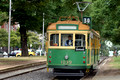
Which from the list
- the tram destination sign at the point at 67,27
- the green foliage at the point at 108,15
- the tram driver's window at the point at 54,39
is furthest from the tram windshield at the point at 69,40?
the green foliage at the point at 108,15

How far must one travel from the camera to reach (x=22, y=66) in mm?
25312

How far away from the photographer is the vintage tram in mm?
15820

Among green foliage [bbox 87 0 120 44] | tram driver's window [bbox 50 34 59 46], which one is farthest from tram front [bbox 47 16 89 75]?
green foliage [bbox 87 0 120 44]

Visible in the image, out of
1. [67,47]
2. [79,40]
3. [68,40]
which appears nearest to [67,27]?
[68,40]

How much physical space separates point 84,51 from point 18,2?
1447 centimetres

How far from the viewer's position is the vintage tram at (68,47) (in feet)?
51.9

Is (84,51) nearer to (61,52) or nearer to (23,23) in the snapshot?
(61,52)

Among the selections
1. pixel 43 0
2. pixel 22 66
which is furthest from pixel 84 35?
pixel 43 0

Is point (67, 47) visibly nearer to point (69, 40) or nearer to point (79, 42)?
point (69, 40)

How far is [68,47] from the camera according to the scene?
15883 mm

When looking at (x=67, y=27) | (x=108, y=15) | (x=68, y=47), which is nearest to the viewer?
(x=68, y=47)

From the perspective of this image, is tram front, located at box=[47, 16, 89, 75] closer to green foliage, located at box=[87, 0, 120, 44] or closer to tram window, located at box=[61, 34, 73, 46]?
tram window, located at box=[61, 34, 73, 46]

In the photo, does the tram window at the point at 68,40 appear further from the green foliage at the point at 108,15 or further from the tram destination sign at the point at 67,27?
the green foliage at the point at 108,15

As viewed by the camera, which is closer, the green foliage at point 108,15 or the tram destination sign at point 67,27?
the tram destination sign at point 67,27
